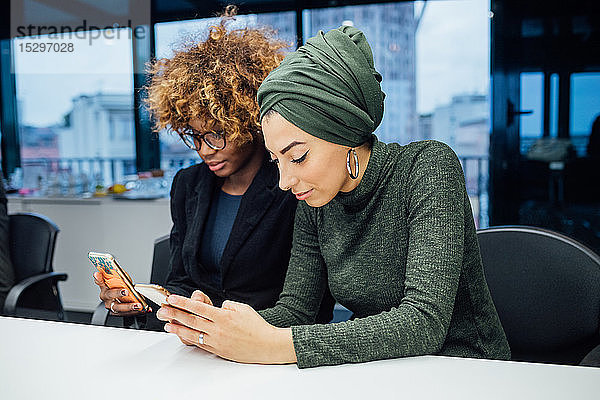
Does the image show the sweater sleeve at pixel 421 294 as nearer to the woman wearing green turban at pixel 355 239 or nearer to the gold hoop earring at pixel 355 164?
the woman wearing green turban at pixel 355 239

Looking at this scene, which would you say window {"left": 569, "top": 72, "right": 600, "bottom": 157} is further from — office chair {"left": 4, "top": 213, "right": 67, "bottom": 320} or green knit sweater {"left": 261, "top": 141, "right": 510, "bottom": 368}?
office chair {"left": 4, "top": 213, "right": 67, "bottom": 320}

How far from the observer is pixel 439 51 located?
160 inches

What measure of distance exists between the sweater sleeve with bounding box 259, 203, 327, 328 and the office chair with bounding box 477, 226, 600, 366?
0.50 metres

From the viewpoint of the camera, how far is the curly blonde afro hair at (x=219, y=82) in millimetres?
1528

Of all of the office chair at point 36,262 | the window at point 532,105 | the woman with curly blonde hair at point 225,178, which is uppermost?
the window at point 532,105

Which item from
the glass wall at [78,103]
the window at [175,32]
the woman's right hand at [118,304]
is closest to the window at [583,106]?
the window at [175,32]

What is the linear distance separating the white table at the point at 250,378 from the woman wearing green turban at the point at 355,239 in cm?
4

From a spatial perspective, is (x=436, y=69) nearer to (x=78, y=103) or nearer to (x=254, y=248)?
(x=254, y=248)

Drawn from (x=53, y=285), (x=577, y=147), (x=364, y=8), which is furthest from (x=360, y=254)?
(x=364, y=8)

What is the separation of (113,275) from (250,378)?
491 mm

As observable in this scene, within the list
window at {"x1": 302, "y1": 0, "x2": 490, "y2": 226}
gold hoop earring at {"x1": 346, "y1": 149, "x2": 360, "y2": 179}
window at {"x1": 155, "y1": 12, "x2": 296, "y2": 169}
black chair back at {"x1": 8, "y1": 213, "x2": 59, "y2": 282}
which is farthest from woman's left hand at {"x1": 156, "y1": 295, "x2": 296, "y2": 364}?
window at {"x1": 302, "y1": 0, "x2": 490, "y2": 226}

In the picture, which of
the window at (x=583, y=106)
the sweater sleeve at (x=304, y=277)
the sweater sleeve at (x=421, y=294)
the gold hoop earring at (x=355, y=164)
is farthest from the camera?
the window at (x=583, y=106)

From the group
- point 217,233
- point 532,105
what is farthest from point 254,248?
point 532,105

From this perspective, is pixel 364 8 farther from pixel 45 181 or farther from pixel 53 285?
pixel 53 285
